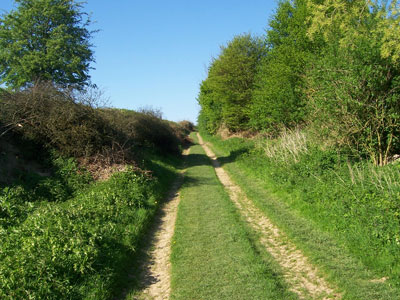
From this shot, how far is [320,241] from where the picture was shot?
7211mm

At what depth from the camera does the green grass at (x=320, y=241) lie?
5.19 metres

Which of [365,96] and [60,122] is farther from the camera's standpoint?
[60,122]

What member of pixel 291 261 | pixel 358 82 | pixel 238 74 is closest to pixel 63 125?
pixel 291 261

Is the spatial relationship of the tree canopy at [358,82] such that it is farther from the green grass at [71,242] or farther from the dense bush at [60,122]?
the dense bush at [60,122]

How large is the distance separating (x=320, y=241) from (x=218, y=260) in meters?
2.37

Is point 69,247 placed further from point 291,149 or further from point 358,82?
point 291,149

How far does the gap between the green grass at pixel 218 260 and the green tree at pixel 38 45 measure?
43.4 ft

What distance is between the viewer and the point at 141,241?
7.91 m

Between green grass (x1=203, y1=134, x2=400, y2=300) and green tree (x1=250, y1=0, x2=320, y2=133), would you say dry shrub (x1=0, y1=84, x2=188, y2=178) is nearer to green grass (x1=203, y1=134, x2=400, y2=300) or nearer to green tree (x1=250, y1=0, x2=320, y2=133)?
green grass (x1=203, y1=134, x2=400, y2=300)

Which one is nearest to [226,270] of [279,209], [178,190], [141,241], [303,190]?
[141,241]

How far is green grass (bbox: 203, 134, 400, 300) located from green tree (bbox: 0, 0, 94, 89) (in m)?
13.1

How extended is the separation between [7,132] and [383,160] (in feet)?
44.6

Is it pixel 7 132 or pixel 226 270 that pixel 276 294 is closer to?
pixel 226 270

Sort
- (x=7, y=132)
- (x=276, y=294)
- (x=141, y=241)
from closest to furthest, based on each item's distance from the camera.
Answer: (x=276, y=294) → (x=141, y=241) → (x=7, y=132)
